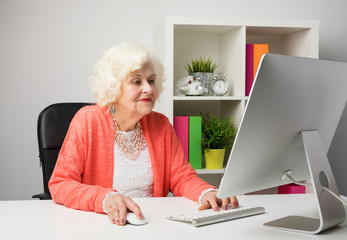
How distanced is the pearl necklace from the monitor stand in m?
0.80

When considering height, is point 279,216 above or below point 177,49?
below

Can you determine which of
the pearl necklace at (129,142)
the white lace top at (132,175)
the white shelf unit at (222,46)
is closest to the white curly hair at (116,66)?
the pearl necklace at (129,142)

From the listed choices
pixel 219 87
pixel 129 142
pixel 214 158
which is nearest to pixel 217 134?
A: pixel 214 158

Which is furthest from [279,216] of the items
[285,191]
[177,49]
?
[177,49]

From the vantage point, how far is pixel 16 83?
2.79 m

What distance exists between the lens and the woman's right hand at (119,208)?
4.30 ft

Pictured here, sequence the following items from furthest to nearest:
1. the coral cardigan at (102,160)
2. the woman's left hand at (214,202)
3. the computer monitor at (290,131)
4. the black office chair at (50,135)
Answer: the black office chair at (50,135) < the coral cardigan at (102,160) < the woman's left hand at (214,202) < the computer monitor at (290,131)

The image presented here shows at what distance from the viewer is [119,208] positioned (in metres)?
1.34

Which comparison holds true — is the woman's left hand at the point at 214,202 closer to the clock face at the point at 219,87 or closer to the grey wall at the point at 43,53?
the clock face at the point at 219,87

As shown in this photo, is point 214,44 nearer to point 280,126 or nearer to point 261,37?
point 261,37

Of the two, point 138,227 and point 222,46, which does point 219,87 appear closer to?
point 222,46

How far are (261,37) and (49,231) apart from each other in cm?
229

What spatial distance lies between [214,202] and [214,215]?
159 millimetres

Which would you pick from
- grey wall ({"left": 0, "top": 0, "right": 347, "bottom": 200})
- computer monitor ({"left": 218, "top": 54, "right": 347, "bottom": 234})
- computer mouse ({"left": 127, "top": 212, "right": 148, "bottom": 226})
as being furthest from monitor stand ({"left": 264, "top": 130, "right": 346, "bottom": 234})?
grey wall ({"left": 0, "top": 0, "right": 347, "bottom": 200})
